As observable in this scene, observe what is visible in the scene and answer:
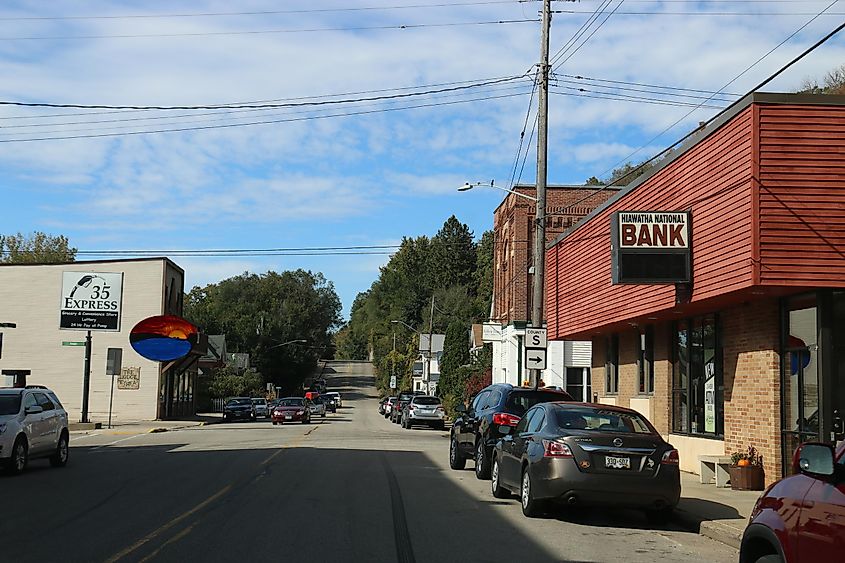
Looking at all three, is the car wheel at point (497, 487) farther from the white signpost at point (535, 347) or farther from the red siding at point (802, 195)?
the white signpost at point (535, 347)

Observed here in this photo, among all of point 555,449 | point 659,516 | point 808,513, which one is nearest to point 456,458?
point 659,516

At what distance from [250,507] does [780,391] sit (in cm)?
862

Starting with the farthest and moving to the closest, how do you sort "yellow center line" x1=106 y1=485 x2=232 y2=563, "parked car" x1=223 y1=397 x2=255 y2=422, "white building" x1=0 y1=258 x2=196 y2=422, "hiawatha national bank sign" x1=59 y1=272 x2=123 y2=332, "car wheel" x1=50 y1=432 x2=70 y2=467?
"parked car" x1=223 y1=397 x2=255 y2=422 → "hiawatha national bank sign" x1=59 y1=272 x2=123 y2=332 → "white building" x1=0 y1=258 x2=196 y2=422 → "car wheel" x1=50 y1=432 x2=70 y2=467 → "yellow center line" x1=106 y1=485 x2=232 y2=563

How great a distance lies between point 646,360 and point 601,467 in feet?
35.3

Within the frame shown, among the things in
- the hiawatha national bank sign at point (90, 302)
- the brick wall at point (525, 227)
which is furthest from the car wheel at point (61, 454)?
the hiawatha national bank sign at point (90, 302)

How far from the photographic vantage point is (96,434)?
120 feet

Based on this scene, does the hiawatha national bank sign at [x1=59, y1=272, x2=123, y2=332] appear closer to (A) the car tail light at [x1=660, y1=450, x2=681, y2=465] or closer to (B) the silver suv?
(B) the silver suv

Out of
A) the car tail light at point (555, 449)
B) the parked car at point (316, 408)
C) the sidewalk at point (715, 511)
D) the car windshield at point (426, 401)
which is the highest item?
the car tail light at point (555, 449)

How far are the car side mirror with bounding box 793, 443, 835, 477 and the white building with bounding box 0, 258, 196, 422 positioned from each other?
48326 mm

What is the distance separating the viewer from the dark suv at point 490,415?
Result: 59.4ft

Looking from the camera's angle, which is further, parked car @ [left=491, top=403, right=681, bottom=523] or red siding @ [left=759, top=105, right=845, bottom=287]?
red siding @ [left=759, top=105, right=845, bottom=287]

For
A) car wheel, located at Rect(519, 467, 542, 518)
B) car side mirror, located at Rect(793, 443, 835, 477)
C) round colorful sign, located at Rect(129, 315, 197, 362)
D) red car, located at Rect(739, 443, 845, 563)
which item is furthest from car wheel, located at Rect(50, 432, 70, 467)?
round colorful sign, located at Rect(129, 315, 197, 362)

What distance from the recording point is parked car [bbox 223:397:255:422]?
55.2 metres

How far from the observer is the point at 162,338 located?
50250 millimetres
